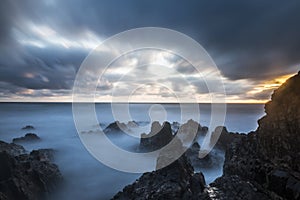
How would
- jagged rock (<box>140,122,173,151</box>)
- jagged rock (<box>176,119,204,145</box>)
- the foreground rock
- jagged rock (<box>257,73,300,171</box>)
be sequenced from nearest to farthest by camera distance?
1. jagged rock (<box>257,73,300,171</box>)
2. the foreground rock
3. jagged rock (<box>140,122,173,151</box>)
4. jagged rock (<box>176,119,204,145</box>)

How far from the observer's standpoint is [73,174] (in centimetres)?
2473

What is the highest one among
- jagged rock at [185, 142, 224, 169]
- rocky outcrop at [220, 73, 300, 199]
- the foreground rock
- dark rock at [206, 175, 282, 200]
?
rocky outcrop at [220, 73, 300, 199]

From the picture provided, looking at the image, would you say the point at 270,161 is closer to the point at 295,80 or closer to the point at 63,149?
the point at 295,80

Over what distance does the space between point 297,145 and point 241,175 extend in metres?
3.50

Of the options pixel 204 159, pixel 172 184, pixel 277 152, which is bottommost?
pixel 204 159

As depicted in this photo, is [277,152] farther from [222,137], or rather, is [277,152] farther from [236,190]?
[222,137]

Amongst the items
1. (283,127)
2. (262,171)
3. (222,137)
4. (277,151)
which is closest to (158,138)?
(222,137)

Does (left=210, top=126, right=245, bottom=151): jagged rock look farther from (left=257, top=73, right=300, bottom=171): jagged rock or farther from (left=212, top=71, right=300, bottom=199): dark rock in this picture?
(left=257, top=73, right=300, bottom=171): jagged rock

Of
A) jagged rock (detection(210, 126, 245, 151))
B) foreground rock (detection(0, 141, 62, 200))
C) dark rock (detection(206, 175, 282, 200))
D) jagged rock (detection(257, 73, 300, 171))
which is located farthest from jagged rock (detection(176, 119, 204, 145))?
dark rock (detection(206, 175, 282, 200))

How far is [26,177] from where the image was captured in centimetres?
1600

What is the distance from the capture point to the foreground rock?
14281 millimetres

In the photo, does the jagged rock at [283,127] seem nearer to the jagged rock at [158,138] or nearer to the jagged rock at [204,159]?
the jagged rock at [204,159]

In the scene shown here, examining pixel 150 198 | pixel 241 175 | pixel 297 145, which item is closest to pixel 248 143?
pixel 241 175

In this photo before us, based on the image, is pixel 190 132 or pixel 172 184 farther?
pixel 190 132
